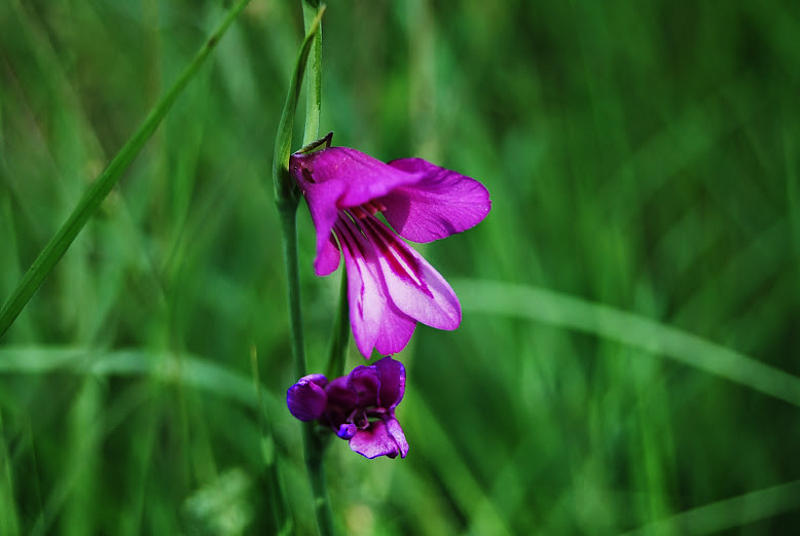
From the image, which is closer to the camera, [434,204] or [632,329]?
[434,204]

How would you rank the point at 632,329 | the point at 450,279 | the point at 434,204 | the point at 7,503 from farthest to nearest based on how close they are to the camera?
the point at 450,279
the point at 632,329
the point at 7,503
the point at 434,204

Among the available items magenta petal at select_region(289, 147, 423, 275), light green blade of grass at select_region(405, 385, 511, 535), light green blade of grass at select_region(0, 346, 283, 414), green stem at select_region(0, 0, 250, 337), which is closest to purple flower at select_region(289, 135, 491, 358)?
magenta petal at select_region(289, 147, 423, 275)

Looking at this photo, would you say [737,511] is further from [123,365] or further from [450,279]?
[123,365]

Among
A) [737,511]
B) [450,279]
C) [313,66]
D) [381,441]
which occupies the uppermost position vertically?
[313,66]

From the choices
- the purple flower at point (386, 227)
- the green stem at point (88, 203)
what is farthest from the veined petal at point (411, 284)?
the green stem at point (88, 203)

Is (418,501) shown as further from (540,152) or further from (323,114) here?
(540,152)

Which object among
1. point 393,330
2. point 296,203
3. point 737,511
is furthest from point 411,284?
point 737,511

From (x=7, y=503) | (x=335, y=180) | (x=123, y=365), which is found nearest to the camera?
(x=335, y=180)
